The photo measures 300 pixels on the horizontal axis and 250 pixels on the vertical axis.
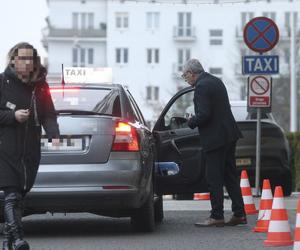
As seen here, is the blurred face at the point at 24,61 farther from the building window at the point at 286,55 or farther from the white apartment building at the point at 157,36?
the white apartment building at the point at 157,36

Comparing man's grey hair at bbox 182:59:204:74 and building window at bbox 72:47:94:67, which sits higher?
building window at bbox 72:47:94:67

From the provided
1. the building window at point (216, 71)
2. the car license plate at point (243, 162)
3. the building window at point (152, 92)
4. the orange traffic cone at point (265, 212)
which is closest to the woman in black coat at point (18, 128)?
the orange traffic cone at point (265, 212)

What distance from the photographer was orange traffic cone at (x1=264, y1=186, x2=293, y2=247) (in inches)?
367

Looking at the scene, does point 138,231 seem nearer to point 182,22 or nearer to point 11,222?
point 11,222

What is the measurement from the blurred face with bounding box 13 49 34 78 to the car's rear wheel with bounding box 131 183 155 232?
281 centimetres

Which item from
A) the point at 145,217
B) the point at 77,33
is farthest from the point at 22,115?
the point at 77,33

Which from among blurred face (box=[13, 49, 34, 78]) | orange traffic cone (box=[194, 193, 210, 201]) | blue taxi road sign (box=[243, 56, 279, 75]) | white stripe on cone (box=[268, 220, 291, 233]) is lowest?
orange traffic cone (box=[194, 193, 210, 201])

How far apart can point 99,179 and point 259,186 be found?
7.68m

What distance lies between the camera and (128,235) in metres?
10.3

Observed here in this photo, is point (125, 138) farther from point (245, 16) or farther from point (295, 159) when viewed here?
point (245, 16)

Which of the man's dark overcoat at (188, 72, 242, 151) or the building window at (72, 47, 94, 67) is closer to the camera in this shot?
the man's dark overcoat at (188, 72, 242, 151)

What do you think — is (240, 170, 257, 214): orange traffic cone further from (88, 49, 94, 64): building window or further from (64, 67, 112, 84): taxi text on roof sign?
(88, 49, 94, 64): building window

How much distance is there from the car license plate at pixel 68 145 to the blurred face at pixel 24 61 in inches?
71.8

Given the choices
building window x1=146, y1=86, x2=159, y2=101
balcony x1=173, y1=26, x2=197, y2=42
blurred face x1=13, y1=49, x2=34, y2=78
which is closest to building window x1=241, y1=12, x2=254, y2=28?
balcony x1=173, y1=26, x2=197, y2=42
